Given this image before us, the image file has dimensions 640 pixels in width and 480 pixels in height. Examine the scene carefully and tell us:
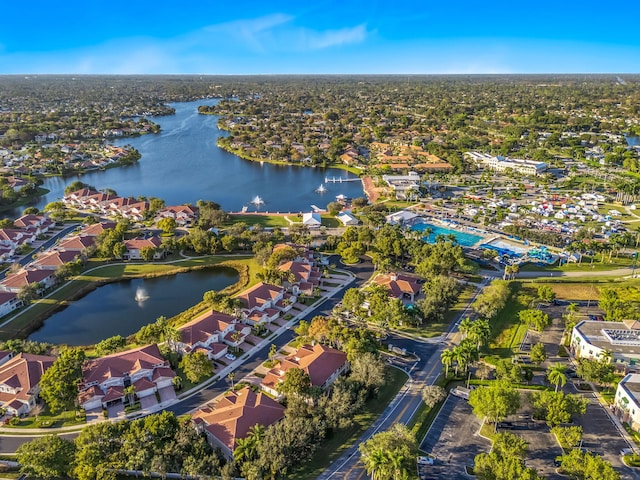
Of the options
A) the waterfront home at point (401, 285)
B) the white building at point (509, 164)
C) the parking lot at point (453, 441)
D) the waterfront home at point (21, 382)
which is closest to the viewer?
the parking lot at point (453, 441)

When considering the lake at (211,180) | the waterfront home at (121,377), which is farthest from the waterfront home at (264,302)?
the lake at (211,180)

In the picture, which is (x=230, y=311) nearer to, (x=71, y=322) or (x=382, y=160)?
(x=71, y=322)

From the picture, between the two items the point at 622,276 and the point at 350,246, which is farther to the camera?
the point at 350,246

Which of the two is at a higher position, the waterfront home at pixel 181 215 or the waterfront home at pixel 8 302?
the waterfront home at pixel 181 215

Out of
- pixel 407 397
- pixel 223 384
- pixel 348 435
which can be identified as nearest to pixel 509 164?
pixel 407 397

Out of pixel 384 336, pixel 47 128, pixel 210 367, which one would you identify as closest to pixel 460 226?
pixel 384 336

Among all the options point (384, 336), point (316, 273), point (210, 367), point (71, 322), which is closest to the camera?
point (210, 367)

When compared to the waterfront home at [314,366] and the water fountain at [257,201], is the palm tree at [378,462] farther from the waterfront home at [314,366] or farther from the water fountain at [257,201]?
the water fountain at [257,201]

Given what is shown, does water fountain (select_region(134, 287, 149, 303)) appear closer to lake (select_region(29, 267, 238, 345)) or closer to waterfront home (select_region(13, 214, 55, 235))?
lake (select_region(29, 267, 238, 345))
